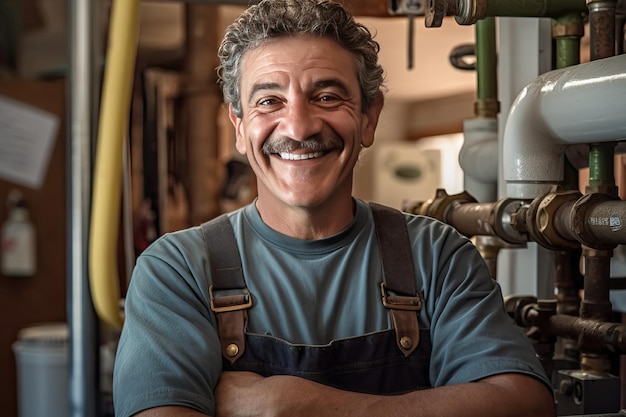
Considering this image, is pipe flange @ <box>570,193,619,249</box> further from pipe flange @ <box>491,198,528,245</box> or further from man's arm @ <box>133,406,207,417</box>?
man's arm @ <box>133,406,207,417</box>

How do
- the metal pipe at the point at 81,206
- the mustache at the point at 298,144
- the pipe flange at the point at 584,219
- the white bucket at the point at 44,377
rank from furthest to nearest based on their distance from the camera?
the white bucket at the point at 44,377, the metal pipe at the point at 81,206, the mustache at the point at 298,144, the pipe flange at the point at 584,219

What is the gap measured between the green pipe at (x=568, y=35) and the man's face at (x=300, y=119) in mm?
438

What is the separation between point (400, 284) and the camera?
1.51 m

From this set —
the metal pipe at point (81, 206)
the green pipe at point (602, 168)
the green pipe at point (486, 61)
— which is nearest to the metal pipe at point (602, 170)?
the green pipe at point (602, 168)

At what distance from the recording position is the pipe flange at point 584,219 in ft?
4.61

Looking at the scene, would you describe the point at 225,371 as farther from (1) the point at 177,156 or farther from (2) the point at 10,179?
(1) the point at 177,156

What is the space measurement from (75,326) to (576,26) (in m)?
1.16

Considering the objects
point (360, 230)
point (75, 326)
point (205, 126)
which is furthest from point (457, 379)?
point (205, 126)

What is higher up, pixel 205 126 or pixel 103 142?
pixel 205 126

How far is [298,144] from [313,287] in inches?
9.5

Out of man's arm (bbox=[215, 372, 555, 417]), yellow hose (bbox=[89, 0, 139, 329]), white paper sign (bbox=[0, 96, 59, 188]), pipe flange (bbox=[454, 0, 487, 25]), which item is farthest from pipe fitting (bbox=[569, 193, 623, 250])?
white paper sign (bbox=[0, 96, 59, 188])

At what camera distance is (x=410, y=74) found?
23.7ft

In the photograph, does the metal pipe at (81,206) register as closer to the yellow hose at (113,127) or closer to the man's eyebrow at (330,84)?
the yellow hose at (113,127)

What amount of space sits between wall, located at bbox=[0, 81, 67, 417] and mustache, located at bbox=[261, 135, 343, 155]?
2.55 meters
